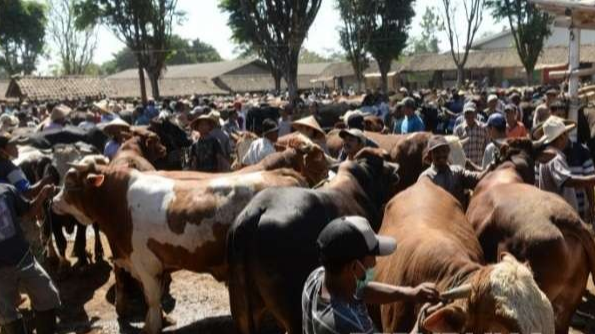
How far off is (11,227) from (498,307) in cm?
407

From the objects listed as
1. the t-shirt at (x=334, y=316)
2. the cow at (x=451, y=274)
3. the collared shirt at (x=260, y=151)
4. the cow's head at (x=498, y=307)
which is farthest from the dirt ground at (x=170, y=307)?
the t-shirt at (x=334, y=316)

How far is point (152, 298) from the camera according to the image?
569cm

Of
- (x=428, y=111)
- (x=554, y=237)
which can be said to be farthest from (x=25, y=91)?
(x=554, y=237)

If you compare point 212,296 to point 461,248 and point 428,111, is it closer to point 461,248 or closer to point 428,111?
point 461,248

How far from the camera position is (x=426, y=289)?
271 cm

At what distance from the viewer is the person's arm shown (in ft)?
8.89

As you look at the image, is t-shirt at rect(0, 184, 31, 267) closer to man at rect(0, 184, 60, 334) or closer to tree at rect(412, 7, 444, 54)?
man at rect(0, 184, 60, 334)

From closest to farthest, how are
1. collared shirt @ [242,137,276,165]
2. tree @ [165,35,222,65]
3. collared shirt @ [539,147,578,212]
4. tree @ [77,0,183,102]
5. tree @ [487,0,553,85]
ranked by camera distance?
1. collared shirt @ [539,147,578,212]
2. collared shirt @ [242,137,276,165]
3. tree @ [77,0,183,102]
4. tree @ [487,0,553,85]
5. tree @ [165,35,222,65]

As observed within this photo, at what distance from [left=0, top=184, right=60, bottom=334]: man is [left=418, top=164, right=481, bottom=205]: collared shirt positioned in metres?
3.47

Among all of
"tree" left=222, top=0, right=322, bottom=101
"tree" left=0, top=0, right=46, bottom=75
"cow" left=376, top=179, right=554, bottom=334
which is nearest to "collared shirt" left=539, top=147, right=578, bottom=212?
"cow" left=376, top=179, right=554, bottom=334

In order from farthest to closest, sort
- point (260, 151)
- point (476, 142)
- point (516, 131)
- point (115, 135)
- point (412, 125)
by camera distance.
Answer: point (412, 125)
point (115, 135)
point (476, 142)
point (516, 131)
point (260, 151)

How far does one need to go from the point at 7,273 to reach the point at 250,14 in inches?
842

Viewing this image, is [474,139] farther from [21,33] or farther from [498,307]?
[21,33]

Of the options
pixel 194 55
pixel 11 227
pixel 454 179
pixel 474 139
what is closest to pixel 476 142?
pixel 474 139
